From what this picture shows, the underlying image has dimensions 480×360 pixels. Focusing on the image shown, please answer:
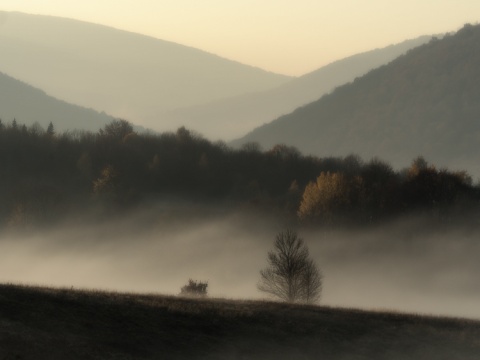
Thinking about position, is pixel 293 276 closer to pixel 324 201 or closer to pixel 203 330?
pixel 203 330

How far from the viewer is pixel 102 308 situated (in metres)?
55.2

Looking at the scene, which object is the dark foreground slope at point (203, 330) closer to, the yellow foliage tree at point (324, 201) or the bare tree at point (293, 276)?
→ the bare tree at point (293, 276)

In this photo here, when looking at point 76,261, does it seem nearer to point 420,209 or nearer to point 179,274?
point 179,274

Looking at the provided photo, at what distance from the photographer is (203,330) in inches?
2168

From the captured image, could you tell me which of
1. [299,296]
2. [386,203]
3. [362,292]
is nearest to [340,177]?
[386,203]

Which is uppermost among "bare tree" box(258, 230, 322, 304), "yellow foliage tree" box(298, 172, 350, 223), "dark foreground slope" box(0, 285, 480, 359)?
"yellow foliage tree" box(298, 172, 350, 223)

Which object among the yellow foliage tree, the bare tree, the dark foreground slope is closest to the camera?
the dark foreground slope

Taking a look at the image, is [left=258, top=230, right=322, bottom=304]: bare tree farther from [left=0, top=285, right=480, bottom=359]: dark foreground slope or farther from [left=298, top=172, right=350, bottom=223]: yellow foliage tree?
[left=298, top=172, right=350, bottom=223]: yellow foliage tree

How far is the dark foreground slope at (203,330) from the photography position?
1905 inches

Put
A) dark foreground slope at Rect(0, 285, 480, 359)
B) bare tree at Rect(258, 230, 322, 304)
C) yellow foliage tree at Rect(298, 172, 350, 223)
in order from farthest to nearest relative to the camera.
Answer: yellow foliage tree at Rect(298, 172, 350, 223)
bare tree at Rect(258, 230, 322, 304)
dark foreground slope at Rect(0, 285, 480, 359)

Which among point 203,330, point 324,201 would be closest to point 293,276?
point 203,330

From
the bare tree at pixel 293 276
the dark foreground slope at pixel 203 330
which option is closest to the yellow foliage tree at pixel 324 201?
the bare tree at pixel 293 276

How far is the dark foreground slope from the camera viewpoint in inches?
1905

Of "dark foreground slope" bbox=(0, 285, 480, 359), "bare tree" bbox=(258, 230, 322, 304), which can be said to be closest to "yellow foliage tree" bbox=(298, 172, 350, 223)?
"bare tree" bbox=(258, 230, 322, 304)
